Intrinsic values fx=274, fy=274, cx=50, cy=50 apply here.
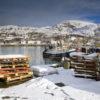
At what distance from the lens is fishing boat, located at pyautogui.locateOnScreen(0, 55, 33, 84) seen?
1972cm

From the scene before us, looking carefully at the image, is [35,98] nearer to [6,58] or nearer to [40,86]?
[40,86]

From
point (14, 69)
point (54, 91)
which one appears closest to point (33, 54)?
point (14, 69)

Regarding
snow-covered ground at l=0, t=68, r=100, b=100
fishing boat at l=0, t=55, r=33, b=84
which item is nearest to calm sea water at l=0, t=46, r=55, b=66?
fishing boat at l=0, t=55, r=33, b=84

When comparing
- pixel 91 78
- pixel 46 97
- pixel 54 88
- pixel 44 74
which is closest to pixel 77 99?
pixel 46 97

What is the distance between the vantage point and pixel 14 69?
810 inches

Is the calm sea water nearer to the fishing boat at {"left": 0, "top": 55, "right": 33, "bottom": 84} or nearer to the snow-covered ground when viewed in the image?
the fishing boat at {"left": 0, "top": 55, "right": 33, "bottom": 84}

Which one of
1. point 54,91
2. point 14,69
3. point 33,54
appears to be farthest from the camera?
point 33,54

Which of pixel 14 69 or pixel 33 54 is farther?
pixel 33 54

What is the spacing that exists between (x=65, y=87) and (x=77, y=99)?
2715 mm

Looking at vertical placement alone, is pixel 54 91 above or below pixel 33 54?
above

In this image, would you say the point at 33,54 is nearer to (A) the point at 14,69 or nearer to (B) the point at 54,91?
(A) the point at 14,69

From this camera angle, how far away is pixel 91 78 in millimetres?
20188

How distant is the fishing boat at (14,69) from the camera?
64.7 feet

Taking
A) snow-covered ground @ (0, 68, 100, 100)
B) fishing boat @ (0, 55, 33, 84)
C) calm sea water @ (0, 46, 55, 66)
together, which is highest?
fishing boat @ (0, 55, 33, 84)
